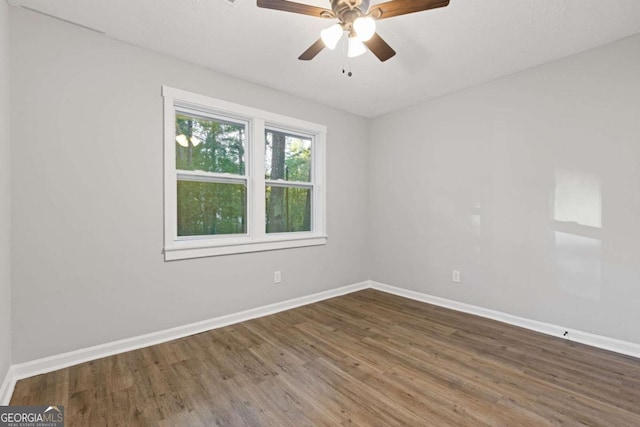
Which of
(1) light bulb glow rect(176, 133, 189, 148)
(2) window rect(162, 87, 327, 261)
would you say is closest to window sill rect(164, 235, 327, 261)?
(2) window rect(162, 87, 327, 261)

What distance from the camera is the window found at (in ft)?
8.85

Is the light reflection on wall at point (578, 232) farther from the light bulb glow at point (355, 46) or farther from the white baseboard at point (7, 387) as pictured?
the white baseboard at point (7, 387)

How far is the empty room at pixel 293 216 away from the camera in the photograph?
71.8 inches

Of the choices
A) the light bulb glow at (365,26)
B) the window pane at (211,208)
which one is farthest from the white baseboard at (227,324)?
the light bulb glow at (365,26)

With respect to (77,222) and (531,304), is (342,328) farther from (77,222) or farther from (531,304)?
(77,222)

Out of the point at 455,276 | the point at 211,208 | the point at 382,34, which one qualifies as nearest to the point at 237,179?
the point at 211,208

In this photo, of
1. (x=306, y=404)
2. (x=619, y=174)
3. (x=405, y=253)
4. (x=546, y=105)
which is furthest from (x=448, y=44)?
(x=306, y=404)

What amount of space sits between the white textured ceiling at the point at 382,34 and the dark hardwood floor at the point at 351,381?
260 cm

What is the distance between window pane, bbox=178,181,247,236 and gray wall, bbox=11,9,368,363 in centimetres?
27

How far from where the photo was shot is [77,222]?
216cm

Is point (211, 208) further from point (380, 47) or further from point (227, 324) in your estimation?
point (380, 47)

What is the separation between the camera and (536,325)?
2791mm

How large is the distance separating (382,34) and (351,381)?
2.66 m

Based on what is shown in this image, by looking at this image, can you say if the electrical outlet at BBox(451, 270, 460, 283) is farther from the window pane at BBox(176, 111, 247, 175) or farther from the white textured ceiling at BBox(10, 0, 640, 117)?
the window pane at BBox(176, 111, 247, 175)
